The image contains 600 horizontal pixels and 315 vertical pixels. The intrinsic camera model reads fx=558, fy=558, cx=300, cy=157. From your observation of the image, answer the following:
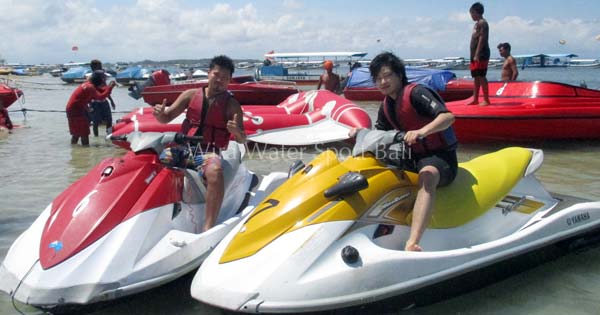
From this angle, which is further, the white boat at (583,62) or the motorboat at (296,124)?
the white boat at (583,62)

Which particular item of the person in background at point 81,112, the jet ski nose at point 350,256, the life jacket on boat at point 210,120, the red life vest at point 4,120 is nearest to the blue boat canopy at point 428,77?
the person in background at point 81,112

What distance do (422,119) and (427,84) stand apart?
959 centimetres

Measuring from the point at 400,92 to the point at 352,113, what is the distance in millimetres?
4922

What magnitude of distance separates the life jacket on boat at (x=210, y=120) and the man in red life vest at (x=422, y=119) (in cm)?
119

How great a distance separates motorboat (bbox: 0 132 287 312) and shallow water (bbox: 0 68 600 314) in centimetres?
30

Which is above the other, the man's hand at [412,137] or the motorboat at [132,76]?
the man's hand at [412,137]

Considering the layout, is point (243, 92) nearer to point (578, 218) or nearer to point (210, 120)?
point (210, 120)

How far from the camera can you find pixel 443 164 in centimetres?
318

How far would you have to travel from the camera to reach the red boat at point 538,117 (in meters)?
7.91

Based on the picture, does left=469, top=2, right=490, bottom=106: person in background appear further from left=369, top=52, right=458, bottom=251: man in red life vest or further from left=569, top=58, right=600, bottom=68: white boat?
left=569, top=58, right=600, bottom=68: white boat

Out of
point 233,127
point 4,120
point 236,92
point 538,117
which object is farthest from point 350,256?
point 236,92

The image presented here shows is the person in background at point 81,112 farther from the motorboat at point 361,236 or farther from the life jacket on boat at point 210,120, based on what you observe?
the motorboat at point 361,236

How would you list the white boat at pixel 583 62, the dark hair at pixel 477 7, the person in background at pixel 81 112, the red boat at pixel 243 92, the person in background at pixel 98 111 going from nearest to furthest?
the dark hair at pixel 477 7, the person in background at pixel 81 112, the person in background at pixel 98 111, the red boat at pixel 243 92, the white boat at pixel 583 62

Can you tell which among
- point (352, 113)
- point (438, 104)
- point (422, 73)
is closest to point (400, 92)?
point (438, 104)
